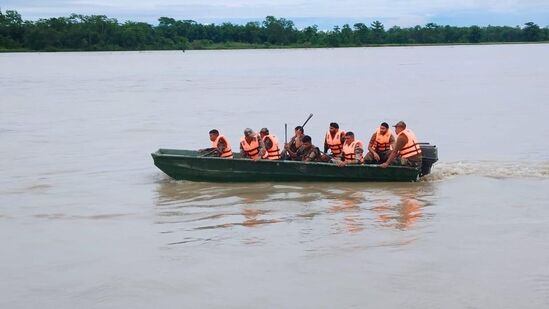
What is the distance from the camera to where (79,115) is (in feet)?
105

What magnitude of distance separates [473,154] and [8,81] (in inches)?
1537

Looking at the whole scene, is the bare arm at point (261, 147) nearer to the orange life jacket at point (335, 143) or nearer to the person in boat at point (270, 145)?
the person in boat at point (270, 145)

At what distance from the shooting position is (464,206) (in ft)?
46.9

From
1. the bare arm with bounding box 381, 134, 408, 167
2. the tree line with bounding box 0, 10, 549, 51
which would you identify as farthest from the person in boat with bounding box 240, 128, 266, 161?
the tree line with bounding box 0, 10, 549, 51

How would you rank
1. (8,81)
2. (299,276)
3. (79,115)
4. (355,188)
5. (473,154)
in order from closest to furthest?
(299,276)
(355,188)
(473,154)
(79,115)
(8,81)

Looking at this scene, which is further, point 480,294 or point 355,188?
point 355,188

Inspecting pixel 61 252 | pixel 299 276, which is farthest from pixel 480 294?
pixel 61 252

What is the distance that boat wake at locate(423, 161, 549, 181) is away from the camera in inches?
666

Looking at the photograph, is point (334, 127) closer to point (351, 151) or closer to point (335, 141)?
point (335, 141)

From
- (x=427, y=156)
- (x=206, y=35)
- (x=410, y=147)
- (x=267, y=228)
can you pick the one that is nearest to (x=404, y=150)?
(x=410, y=147)

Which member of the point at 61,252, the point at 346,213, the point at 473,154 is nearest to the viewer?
the point at 61,252

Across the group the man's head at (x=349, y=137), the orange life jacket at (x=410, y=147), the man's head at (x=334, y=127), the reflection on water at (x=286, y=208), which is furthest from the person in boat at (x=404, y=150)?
the man's head at (x=334, y=127)

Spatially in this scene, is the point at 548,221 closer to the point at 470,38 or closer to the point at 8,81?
the point at 8,81

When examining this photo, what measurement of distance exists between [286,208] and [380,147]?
2.53 m
